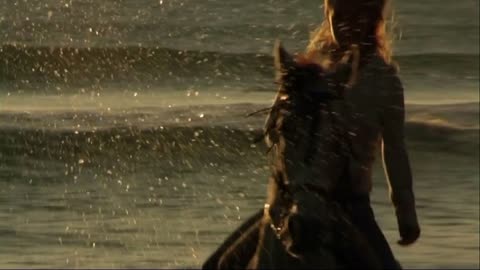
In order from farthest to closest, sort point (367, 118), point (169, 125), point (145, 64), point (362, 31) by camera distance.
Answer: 1. point (145, 64)
2. point (169, 125)
3. point (362, 31)
4. point (367, 118)

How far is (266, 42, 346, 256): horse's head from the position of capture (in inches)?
168

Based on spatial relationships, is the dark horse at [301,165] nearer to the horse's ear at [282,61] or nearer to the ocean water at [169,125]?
the horse's ear at [282,61]

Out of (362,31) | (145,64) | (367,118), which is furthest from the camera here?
(145,64)

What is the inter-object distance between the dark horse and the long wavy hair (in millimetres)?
548

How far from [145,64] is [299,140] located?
67.4 feet

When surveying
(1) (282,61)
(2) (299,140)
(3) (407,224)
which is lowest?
(3) (407,224)

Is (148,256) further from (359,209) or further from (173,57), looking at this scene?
(173,57)

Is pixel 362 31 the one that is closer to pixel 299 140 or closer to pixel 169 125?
pixel 299 140

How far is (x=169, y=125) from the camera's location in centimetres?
1833

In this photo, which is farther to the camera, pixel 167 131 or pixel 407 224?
pixel 167 131

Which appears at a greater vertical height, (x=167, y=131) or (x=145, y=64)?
(x=167, y=131)

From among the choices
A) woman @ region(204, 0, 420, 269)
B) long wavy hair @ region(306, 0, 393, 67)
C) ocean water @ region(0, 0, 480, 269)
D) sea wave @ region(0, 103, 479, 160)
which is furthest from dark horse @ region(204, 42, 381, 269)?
sea wave @ region(0, 103, 479, 160)

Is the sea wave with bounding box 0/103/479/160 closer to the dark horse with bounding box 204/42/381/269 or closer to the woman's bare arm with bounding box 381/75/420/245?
the woman's bare arm with bounding box 381/75/420/245

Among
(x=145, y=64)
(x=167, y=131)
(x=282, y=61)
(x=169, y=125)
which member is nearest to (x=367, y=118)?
(x=282, y=61)
